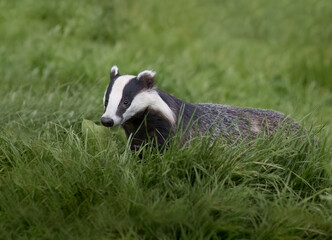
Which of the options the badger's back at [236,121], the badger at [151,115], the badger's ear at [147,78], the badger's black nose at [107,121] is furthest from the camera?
the badger's back at [236,121]

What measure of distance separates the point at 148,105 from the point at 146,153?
1.34ft

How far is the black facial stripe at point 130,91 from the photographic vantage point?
3.91m

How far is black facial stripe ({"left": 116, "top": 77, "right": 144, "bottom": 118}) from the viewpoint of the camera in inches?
154

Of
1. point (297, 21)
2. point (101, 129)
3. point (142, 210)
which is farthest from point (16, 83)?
point (297, 21)

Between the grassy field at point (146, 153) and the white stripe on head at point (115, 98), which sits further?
the white stripe on head at point (115, 98)

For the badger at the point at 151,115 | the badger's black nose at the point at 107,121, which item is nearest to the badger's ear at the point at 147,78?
the badger at the point at 151,115

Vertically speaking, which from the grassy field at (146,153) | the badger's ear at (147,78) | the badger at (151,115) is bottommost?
the grassy field at (146,153)

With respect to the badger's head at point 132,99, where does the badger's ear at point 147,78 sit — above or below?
above

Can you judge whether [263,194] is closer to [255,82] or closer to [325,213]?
[325,213]

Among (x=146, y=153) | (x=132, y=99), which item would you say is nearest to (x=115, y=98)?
(x=132, y=99)

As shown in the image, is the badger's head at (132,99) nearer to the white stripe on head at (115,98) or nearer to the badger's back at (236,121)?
the white stripe on head at (115,98)

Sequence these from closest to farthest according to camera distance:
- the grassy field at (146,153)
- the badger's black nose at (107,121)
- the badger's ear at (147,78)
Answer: the grassy field at (146,153) → the badger's black nose at (107,121) → the badger's ear at (147,78)

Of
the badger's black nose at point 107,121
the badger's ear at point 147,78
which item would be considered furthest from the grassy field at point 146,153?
the badger's ear at point 147,78

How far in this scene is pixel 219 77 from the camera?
7.58m
